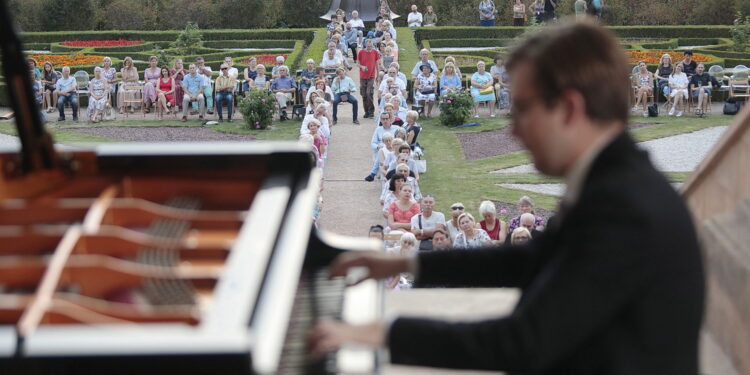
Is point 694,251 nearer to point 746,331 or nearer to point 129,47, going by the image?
point 746,331

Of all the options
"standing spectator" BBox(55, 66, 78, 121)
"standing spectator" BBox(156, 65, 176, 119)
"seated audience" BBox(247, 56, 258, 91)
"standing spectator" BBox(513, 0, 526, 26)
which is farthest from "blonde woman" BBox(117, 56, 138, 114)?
"standing spectator" BBox(513, 0, 526, 26)

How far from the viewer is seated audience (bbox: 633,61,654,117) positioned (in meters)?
22.4

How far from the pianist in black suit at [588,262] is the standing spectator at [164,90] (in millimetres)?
20448

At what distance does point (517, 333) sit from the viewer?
2568 mm

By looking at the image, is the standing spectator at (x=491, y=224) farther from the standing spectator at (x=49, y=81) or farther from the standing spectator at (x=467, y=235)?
the standing spectator at (x=49, y=81)

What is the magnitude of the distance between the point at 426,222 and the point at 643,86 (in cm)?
1191

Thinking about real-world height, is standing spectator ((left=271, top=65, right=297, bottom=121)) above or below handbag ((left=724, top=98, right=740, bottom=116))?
above

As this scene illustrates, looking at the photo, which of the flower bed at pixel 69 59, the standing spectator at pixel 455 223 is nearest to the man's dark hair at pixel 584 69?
the standing spectator at pixel 455 223

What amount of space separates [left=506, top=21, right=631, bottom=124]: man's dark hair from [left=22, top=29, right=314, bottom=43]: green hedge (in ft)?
96.1

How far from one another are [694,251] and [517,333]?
0.47m

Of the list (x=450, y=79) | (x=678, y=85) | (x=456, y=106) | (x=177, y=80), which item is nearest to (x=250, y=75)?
(x=177, y=80)

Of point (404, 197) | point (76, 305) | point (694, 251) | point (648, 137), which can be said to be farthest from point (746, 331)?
point (648, 137)

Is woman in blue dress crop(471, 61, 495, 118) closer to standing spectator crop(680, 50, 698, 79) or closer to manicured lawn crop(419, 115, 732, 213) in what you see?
manicured lawn crop(419, 115, 732, 213)

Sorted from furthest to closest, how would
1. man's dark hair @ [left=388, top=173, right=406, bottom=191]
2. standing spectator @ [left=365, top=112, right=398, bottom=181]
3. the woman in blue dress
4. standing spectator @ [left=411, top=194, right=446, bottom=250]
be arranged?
the woman in blue dress, standing spectator @ [left=365, top=112, right=398, bottom=181], man's dark hair @ [left=388, top=173, right=406, bottom=191], standing spectator @ [left=411, top=194, right=446, bottom=250]
